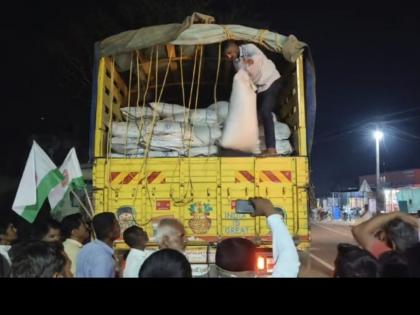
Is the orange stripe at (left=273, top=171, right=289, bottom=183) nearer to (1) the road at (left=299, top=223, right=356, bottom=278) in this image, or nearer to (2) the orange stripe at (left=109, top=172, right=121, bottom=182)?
(1) the road at (left=299, top=223, right=356, bottom=278)

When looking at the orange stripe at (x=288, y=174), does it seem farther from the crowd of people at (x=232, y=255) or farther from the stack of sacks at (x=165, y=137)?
the crowd of people at (x=232, y=255)

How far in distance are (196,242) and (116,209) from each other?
0.88 m

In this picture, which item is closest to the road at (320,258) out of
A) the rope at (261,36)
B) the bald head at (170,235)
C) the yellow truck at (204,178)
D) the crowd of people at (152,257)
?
the crowd of people at (152,257)

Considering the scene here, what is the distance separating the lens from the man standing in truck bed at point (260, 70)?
594 centimetres

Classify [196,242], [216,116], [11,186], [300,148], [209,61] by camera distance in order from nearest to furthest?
[196,242] < [300,148] < [216,116] < [209,61] < [11,186]

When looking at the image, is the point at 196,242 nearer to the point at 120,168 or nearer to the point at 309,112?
the point at 120,168

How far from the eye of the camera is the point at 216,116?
20.6 ft

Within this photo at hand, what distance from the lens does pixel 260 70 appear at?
5.97 m

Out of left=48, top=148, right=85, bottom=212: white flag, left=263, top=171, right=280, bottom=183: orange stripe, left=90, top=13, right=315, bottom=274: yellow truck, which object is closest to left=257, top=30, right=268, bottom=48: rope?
left=90, top=13, right=315, bottom=274: yellow truck

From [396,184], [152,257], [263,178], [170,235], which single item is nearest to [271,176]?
[263,178]

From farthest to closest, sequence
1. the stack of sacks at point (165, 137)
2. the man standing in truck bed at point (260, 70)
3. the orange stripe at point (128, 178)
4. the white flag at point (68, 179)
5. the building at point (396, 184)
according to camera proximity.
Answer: the building at point (396, 184) → the man standing in truck bed at point (260, 70) → the stack of sacks at point (165, 137) → the orange stripe at point (128, 178) → the white flag at point (68, 179)

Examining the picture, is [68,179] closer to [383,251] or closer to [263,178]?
[263,178]

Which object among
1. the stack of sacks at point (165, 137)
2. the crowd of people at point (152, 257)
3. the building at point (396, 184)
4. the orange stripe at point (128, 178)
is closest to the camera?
the crowd of people at point (152, 257)
